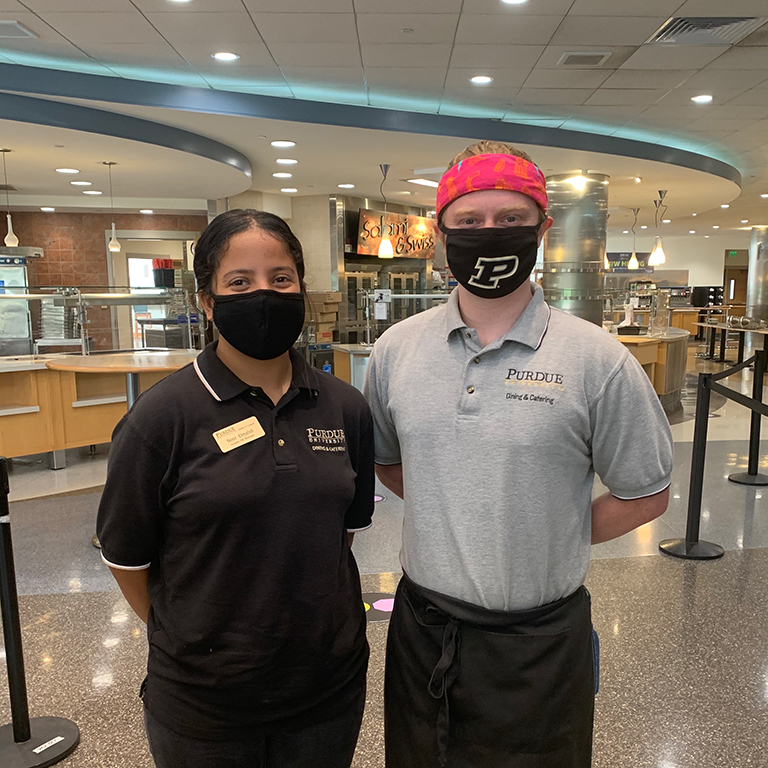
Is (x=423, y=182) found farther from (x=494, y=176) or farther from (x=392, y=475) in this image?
(x=494, y=176)

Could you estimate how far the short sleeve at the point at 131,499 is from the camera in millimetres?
1213

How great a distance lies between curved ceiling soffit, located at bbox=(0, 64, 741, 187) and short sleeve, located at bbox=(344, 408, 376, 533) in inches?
219

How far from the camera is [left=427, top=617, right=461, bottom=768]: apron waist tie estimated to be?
1.31 m

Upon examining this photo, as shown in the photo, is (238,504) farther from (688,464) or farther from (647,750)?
(688,464)

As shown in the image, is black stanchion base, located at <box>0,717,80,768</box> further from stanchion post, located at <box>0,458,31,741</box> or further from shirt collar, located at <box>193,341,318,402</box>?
shirt collar, located at <box>193,341,318,402</box>

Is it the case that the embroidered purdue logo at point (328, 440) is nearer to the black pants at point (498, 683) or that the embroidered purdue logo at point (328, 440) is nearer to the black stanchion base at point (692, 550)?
the black pants at point (498, 683)

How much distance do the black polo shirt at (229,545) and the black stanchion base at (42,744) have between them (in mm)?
1182

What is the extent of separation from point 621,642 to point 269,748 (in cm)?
204

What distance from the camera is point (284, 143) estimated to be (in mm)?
7535

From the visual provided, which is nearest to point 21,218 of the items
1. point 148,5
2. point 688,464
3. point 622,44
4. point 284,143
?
point 284,143

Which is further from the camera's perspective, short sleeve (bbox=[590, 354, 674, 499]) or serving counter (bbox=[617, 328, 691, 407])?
serving counter (bbox=[617, 328, 691, 407])

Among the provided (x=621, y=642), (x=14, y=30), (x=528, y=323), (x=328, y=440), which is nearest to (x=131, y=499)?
(x=328, y=440)

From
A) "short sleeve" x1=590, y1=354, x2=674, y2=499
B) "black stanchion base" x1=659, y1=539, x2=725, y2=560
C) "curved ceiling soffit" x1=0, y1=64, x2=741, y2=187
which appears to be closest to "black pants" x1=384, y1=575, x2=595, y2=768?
"short sleeve" x1=590, y1=354, x2=674, y2=499

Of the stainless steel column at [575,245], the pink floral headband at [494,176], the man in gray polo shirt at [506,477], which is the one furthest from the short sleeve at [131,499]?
the stainless steel column at [575,245]
